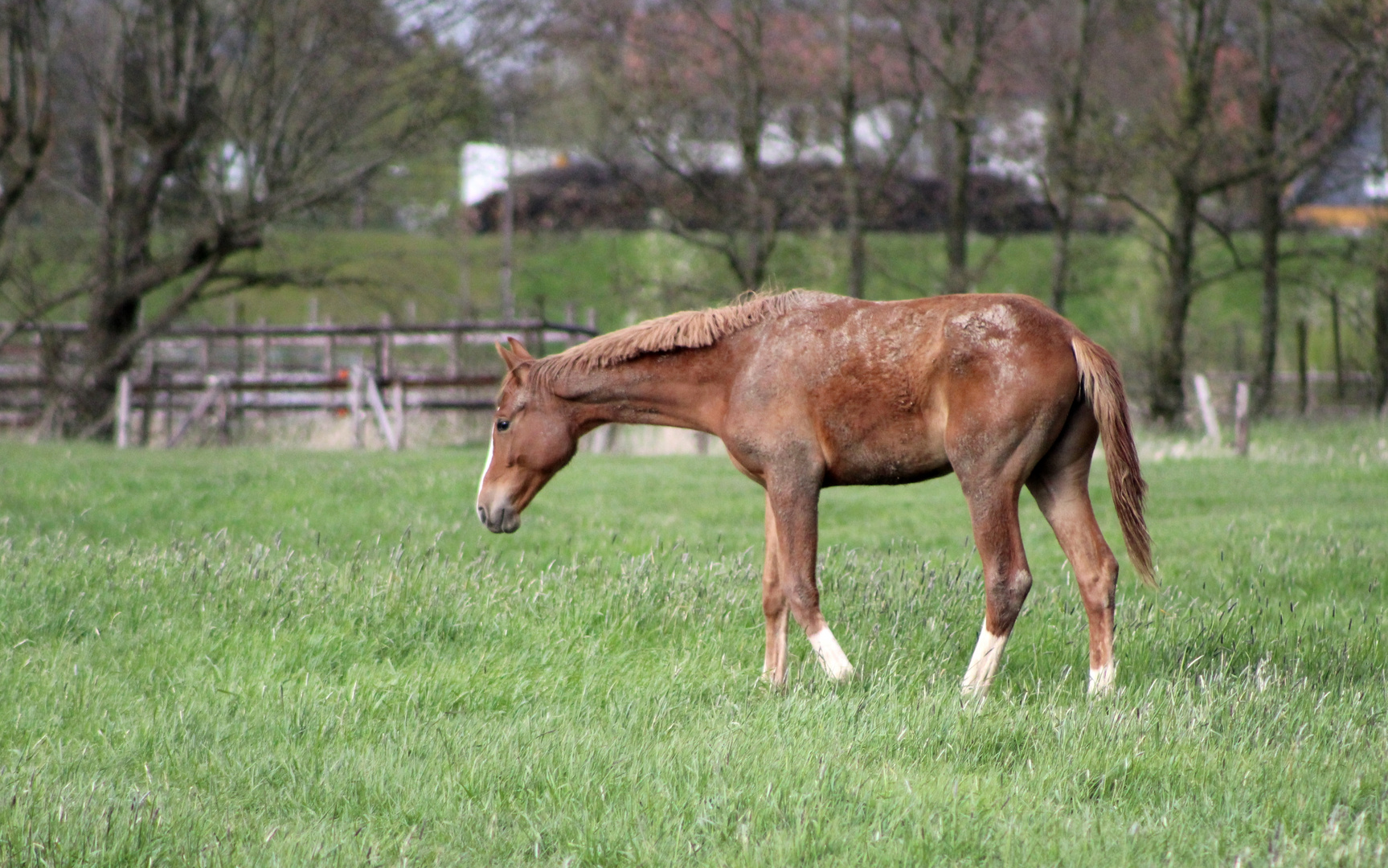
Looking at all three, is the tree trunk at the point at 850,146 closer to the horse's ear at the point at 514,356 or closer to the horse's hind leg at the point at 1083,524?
the horse's ear at the point at 514,356

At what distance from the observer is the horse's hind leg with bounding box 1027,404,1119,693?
201 inches

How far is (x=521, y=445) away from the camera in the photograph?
5.80 m

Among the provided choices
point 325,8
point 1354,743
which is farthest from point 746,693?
point 325,8

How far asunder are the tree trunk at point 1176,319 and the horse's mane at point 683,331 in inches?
765

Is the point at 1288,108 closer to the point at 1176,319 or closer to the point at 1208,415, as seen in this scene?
the point at 1176,319

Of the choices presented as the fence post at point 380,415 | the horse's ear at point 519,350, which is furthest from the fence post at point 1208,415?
the horse's ear at point 519,350

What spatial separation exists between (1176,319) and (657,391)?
21.0m

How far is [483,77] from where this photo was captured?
69.6 ft

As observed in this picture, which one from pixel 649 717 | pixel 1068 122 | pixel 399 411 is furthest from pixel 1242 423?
pixel 649 717

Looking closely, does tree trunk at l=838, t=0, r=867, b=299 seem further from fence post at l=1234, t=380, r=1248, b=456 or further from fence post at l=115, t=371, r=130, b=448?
fence post at l=115, t=371, r=130, b=448

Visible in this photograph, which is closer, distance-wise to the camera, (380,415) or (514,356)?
(514,356)

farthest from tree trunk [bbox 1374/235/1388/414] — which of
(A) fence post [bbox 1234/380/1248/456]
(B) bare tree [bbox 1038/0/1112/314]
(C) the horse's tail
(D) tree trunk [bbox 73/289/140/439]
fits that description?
(D) tree trunk [bbox 73/289/140/439]

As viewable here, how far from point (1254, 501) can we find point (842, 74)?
13.8 meters

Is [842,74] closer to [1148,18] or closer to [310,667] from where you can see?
[1148,18]
